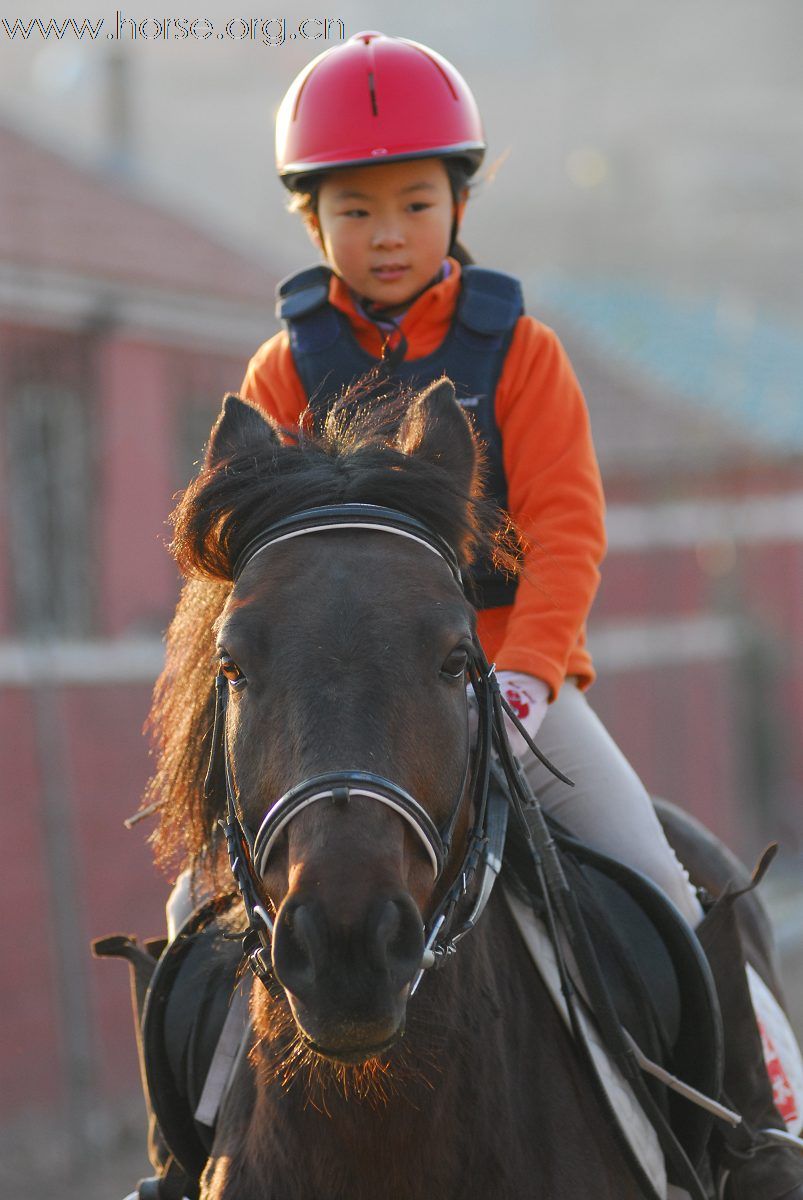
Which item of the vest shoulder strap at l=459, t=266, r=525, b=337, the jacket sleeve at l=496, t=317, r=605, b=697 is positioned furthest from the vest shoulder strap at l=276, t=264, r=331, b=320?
the jacket sleeve at l=496, t=317, r=605, b=697

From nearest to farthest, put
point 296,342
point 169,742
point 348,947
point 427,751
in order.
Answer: point 348,947 → point 427,751 → point 169,742 → point 296,342

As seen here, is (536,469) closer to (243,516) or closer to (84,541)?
(243,516)

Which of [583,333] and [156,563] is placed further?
[583,333]

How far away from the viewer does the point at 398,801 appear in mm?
2355

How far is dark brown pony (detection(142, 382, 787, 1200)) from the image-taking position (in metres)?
2.27

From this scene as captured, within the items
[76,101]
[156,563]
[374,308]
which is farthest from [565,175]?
[374,308]

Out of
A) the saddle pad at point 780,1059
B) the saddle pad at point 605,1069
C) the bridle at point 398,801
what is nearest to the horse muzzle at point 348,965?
the bridle at point 398,801

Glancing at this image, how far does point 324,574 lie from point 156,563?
11760 mm

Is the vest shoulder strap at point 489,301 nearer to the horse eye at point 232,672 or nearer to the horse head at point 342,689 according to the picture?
the horse head at point 342,689

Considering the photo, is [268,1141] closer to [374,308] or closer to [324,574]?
[324,574]

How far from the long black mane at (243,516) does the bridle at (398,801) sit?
0.03m

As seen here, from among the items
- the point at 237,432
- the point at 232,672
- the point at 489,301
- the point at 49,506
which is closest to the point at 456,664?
the point at 232,672

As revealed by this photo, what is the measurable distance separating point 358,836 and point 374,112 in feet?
6.09

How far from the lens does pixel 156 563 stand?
14.1 metres
